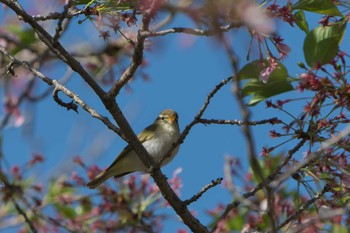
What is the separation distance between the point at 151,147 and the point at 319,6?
11.9ft

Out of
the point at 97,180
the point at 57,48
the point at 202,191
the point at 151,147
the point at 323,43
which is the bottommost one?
the point at 202,191

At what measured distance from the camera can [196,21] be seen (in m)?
1.02

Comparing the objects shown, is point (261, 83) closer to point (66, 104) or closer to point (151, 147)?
point (66, 104)

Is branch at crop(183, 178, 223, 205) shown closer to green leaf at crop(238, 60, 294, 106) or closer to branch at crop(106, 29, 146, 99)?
green leaf at crop(238, 60, 294, 106)

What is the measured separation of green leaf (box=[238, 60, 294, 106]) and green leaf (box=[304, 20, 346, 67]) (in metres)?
0.15

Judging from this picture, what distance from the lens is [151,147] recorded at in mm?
6211

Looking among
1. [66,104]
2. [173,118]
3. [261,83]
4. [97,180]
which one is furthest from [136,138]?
[173,118]

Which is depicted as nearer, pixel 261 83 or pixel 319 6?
pixel 319 6

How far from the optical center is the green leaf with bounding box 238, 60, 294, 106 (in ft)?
9.87

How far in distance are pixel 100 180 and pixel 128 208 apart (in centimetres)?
44

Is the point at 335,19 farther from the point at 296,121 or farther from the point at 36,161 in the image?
the point at 36,161

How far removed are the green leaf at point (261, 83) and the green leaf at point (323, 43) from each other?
0.15 meters

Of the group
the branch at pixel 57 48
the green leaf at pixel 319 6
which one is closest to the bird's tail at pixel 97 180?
the branch at pixel 57 48

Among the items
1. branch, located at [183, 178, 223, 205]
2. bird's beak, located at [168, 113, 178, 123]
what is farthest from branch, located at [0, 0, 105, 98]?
bird's beak, located at [168, 113, 178, 123]
